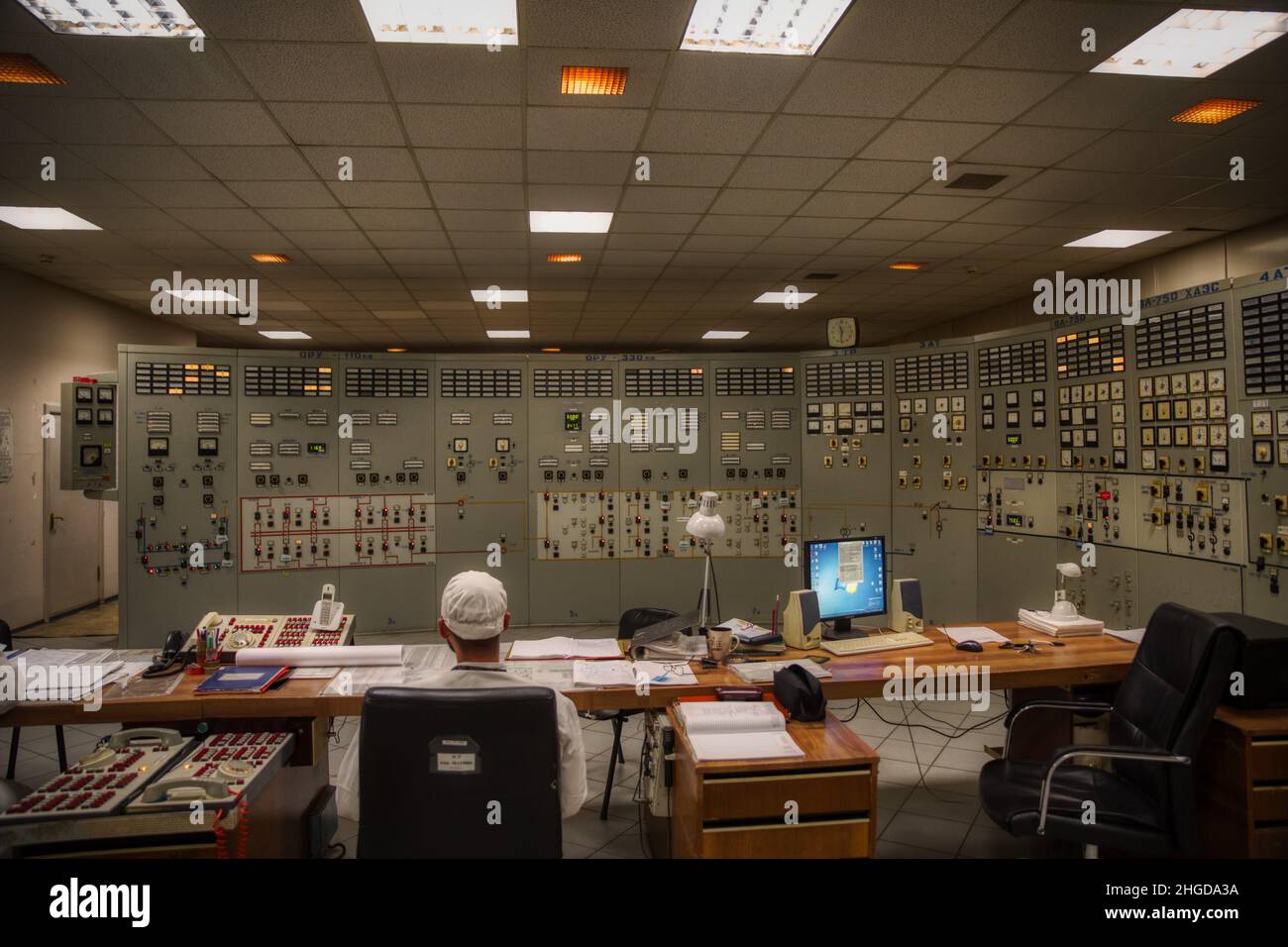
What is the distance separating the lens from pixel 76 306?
664 centimetres

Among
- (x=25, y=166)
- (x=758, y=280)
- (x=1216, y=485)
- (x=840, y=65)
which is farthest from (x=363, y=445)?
(x=1216, y=485)

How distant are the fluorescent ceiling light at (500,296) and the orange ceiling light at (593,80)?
370 cm

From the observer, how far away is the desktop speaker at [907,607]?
311 centimetres

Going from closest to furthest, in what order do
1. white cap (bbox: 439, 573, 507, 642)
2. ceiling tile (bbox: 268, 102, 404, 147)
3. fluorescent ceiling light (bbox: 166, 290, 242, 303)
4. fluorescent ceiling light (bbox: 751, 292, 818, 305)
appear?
1. white cap (bbox: 439, 573, 507, 642)
2. ceiling tile (bbox: 268, 102, 404, 147)
3. fluorescent ceiling light (bbox: 166, 290, 242, 303)
4. fluorescent ceiling light (bbox: 751, 292, 818, 305)

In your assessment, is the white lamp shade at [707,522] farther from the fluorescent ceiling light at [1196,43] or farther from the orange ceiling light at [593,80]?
the fluorescent ceiling light at [1196,43]

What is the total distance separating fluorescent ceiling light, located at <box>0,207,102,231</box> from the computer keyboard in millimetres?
5249

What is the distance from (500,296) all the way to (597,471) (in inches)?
80.7

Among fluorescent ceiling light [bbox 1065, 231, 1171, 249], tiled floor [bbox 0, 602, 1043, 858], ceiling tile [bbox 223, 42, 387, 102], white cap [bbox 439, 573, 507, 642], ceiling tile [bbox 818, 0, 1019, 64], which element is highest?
fluorescent ceiling light [bbox 1065, 231, 1171, 249]

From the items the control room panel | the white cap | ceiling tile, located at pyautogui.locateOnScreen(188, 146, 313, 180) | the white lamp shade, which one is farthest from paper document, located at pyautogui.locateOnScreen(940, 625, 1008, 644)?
ceiling tile, located at pyautogui.locateOnScreen(188, 146, 313, 180)

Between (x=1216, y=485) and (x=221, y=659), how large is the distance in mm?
5159

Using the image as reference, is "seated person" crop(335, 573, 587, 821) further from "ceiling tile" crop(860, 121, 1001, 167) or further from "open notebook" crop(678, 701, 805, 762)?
"ceiling tile" crop(860, 121, 1001, 167)

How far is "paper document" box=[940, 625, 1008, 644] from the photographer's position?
9.71 feet

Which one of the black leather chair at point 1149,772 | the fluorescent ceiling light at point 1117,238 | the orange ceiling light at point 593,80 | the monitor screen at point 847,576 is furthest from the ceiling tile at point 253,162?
the fluorescent ceiling light at point 1117,238

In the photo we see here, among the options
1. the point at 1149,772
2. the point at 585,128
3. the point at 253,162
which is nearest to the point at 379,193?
the point at 253,162
